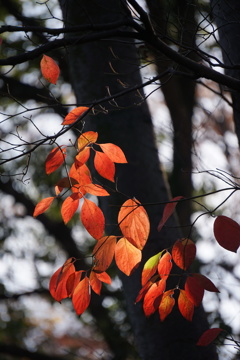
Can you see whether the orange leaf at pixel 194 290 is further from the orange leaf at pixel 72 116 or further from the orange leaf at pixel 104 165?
the orange leaf at pixel 72 116

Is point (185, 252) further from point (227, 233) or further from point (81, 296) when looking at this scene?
point (81, 296)

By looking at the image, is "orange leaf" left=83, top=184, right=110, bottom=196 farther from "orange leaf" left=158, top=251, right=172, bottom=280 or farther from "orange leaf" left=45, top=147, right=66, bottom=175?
"orange leaf" left=158, top=251, right=172, bottom=280

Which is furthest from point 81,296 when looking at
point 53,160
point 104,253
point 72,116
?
point 72,116

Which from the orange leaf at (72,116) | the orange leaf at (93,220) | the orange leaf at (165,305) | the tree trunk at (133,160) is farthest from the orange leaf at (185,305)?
the orange leaf at (72,116)

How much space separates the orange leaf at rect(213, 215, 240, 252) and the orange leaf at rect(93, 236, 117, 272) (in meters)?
0.40

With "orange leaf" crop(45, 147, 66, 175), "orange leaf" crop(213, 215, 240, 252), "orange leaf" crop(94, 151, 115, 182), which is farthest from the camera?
"orange leaf" crop(94, 151, 115, 182)

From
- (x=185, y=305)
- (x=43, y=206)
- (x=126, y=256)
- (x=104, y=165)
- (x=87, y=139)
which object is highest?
(x=87, y=139)

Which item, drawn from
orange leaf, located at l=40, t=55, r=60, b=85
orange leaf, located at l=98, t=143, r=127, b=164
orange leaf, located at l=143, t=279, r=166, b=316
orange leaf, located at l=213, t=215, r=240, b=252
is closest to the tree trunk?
orange leaf, located at l=40, t=55, r=60, b=85

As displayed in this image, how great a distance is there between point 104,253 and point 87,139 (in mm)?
442

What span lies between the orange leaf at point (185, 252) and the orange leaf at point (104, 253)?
24 cm

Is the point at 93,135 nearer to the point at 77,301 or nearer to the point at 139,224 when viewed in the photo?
the point at 139,224

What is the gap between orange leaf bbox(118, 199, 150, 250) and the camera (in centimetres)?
161

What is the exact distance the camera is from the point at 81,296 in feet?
5.60

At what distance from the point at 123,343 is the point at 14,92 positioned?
3023mm
